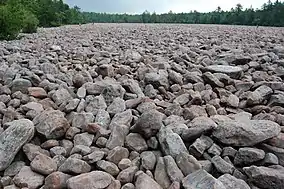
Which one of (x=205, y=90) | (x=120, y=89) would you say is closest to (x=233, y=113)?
(x=205, y=90)

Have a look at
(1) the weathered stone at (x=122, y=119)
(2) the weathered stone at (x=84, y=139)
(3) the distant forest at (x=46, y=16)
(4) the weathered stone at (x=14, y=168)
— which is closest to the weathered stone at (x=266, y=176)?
(1) the weathered stone at (x=122, y=119)

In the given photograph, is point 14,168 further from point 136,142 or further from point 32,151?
point 136,142

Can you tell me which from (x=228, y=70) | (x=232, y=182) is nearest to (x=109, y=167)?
(x=232, y=182)

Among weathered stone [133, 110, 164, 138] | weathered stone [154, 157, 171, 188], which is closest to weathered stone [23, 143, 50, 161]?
weathered stone [133, 110, 164, 138]

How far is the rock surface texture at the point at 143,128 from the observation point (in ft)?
7.73

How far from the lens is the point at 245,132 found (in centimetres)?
254

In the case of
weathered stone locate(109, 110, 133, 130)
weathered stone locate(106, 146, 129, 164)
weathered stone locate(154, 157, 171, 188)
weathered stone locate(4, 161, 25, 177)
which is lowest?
weathered stone locate(4, 161, 25, 177)

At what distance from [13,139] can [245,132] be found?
1.77m

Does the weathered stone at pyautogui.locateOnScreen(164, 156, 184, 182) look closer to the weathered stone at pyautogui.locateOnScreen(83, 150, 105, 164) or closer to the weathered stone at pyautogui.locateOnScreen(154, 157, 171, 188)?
the weathered stone at pyautogui.locateOnScreen(154, 157, 171, 188)

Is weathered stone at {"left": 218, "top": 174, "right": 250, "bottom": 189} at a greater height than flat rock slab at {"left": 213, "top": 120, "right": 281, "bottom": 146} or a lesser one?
lesser

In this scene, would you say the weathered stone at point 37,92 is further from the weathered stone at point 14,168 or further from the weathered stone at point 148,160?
the weathered stone at point 148,160

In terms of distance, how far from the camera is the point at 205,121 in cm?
278

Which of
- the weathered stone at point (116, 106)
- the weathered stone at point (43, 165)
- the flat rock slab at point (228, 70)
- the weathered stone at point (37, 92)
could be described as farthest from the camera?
the flat rock slab at point (228, 70)

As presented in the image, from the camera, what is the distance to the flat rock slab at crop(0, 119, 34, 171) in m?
2.57
